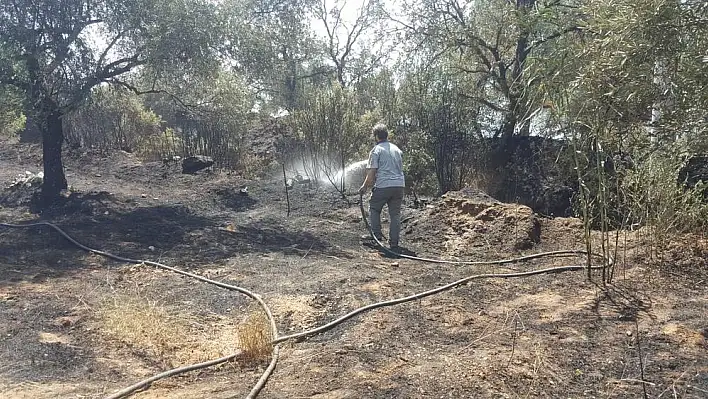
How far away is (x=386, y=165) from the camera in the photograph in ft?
23.8

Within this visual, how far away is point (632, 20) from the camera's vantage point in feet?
12.8

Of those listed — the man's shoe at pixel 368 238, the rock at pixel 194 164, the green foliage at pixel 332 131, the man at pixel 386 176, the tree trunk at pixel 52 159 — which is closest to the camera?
the man at pixel 386 176

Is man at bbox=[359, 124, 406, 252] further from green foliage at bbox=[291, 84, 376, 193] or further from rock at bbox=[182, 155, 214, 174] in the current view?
rock at bbox=[182, 155, 214, 174]

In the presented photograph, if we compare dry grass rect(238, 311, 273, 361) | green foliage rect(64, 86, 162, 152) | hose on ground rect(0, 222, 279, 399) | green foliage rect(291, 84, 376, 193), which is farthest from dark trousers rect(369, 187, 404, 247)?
green foliage rect(64, 86, 162, 152)

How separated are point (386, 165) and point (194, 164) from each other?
7826 mm

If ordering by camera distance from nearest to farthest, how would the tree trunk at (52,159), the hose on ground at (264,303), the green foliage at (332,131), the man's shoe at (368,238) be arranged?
the hose on ground at (264,303) → the man's shoe at (368,238) → the tree trunk at (52,159) → the green foliage at (332,131)

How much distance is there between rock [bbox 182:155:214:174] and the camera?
45.5ft

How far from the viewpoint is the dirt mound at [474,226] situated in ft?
24.0

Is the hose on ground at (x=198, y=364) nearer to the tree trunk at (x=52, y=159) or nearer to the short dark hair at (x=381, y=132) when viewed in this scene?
the tree trunk at (x=52, y=159)

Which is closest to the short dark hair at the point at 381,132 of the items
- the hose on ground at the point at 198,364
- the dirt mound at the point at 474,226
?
the dirt mound at the point at 474,226

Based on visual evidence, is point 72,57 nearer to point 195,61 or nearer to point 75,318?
point 195,61

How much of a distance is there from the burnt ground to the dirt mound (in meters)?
0.03

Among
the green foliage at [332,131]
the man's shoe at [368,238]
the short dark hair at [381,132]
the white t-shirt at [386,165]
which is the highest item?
the green foliage at [332,131]

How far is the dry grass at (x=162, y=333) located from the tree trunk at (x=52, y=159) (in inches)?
219
